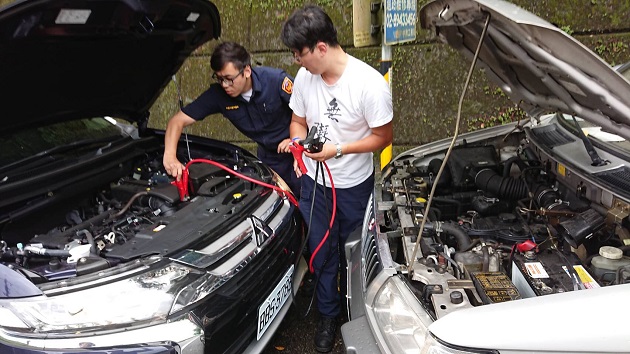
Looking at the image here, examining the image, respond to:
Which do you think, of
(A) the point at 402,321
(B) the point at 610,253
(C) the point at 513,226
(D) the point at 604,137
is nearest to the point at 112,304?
(A) the point at 402,321

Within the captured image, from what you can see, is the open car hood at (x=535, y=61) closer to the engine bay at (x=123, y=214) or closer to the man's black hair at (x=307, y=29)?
the man's black hair at (x=307, y=29)

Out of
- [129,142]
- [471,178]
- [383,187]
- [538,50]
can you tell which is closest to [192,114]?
[129,142]

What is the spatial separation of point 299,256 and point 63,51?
160 cm

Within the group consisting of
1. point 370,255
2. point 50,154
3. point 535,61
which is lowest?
point 370,255

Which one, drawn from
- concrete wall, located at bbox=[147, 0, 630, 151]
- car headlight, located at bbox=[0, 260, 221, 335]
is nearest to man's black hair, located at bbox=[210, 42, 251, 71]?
car headlight, located at bbox=[0, 260, 221, 335]

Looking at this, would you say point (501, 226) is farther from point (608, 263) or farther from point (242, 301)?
point (242, 301)

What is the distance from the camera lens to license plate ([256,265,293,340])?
6.85 ft

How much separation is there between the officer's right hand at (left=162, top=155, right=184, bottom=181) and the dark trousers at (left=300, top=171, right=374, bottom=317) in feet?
2.39

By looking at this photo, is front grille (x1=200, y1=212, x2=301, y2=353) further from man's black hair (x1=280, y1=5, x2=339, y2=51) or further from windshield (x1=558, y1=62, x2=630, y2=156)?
windshield (x1=558, y1=62, x2=630, y2=156)

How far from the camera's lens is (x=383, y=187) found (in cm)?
254

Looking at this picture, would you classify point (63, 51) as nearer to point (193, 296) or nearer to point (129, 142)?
point (129, 142)

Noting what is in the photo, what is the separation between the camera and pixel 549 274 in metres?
1.65

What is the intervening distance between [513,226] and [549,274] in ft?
1.47

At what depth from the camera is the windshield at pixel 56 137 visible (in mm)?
2381
